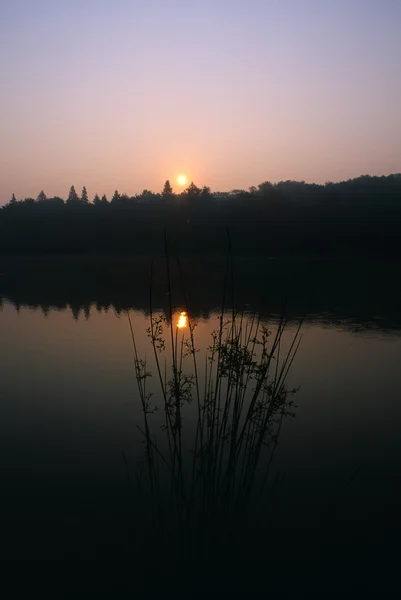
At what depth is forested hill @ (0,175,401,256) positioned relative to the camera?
61469 mm

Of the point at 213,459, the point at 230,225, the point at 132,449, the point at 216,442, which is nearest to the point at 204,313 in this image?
the point at 132,449

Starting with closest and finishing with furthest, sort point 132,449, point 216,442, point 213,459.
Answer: point 216,442, point 213,459, point 132,449

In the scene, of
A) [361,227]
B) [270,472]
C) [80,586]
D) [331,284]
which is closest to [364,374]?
[270,472]

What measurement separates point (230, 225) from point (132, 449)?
5966cm

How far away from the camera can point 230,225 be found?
66.1 m

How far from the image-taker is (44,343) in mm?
16734

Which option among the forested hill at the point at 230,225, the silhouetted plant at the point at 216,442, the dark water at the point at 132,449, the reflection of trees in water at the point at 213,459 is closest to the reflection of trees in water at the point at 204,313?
the dark water at the point at 132,449

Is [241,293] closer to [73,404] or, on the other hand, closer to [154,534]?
[73,404]

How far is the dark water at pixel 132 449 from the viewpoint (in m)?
5.73

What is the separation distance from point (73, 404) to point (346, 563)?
6.44 metres

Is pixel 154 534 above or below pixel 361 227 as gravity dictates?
below

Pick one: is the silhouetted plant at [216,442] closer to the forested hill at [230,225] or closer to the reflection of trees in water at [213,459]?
the reflection of trees in water at [213,459]

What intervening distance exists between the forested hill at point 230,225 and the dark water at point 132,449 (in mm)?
43989

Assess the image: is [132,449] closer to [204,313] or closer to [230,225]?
[204,313]
